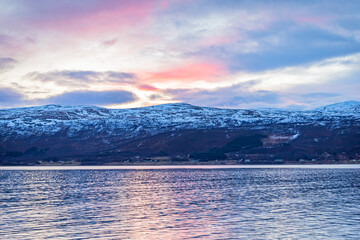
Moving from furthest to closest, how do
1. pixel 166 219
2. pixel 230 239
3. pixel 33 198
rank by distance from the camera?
pixel 33 198 < pixel 166 219 < pixel 230 239

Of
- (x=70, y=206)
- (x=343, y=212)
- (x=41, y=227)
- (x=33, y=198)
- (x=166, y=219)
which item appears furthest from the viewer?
(x=33, y=198)

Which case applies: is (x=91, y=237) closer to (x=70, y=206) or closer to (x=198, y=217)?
(x=198, y=217)

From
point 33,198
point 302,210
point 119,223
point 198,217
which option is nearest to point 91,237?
point 119,223

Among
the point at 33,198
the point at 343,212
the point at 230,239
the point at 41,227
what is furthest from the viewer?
the point at 33,198

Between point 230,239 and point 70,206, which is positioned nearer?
point 230,239

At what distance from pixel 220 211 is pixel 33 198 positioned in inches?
1442

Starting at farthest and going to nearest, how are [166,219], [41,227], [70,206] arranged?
[70,206] < [166,219] < [41,227]

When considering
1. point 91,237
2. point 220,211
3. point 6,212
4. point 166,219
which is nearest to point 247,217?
point 220,211

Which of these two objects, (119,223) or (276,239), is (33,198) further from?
(276,239)

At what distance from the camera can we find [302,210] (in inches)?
2245

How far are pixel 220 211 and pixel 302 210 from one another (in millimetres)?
11704

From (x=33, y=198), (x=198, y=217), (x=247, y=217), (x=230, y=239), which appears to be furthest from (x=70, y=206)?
(x=230, y=239)

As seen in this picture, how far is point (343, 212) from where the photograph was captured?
54219 millimetres

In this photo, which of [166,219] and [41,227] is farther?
[166,219]
